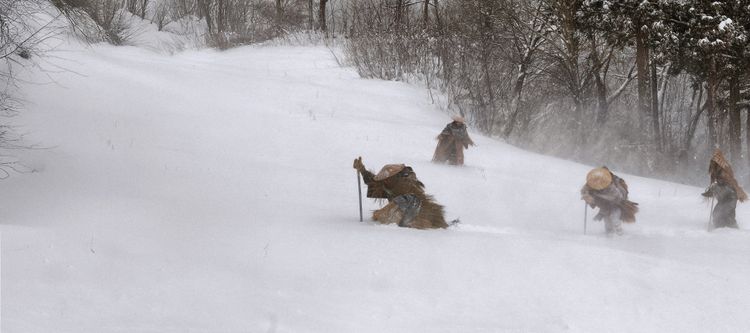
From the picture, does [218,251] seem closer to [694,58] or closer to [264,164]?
[264,164]

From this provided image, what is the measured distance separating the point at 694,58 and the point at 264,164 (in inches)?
481

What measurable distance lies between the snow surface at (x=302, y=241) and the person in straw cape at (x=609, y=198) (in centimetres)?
29

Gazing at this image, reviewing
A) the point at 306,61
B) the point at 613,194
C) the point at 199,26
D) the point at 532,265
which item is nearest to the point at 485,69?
the point at 306,61

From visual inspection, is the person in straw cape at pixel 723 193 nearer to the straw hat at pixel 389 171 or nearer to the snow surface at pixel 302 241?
the snow surface at pixel 302 241

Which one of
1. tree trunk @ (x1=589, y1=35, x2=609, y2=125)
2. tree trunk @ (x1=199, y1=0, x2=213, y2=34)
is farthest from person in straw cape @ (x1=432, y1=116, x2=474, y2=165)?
tree trunk @ (x1=199, y1=0, x2=213, y2=34)

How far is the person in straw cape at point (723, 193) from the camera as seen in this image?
691 cm

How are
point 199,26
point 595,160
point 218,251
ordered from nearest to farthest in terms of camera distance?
point 218,251 → point 595,160 → point 199,26

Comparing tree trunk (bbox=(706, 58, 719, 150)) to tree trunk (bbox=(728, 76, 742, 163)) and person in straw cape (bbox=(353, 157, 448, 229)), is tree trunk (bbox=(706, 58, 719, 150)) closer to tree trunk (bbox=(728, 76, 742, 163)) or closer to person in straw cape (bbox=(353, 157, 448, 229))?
tree trunk (bbox=(728, 76, 742, 163))

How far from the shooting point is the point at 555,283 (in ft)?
14.2

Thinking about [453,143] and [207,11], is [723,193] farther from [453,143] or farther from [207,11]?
[207,11]

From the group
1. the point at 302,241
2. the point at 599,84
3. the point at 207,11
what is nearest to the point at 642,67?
the point at 599,84

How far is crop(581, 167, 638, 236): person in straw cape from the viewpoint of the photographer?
20.6 ft

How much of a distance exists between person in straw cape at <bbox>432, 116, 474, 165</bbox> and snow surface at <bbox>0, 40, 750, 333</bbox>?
218 mm

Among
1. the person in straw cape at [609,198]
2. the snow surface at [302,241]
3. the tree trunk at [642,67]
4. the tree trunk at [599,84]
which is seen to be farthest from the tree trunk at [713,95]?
the person in straw cape at [609,198]
